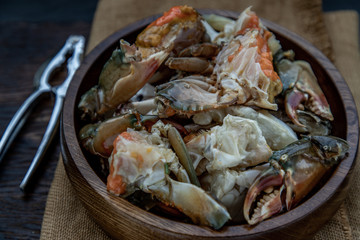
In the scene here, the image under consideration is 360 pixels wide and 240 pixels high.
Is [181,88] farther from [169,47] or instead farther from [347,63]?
[347,63]

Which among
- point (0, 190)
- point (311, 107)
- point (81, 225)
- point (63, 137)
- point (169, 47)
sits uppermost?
point (169, 47)

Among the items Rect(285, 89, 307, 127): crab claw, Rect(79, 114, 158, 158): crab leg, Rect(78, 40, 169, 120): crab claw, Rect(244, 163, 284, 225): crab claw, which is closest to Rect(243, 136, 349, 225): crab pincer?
Rect(244, 163, 284, 225): crab claw

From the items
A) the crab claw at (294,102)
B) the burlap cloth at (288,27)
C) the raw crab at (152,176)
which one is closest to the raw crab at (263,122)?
the crab claw at (294,102)

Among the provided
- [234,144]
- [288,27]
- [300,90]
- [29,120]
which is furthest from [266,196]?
[288,27]

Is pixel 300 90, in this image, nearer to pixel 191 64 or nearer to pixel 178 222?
pixel 191 64

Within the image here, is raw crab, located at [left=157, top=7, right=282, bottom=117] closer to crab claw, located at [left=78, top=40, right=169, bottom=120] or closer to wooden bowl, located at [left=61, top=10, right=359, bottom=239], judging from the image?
crab claw, located at [left=78, top=40, right=169, bottom=120]

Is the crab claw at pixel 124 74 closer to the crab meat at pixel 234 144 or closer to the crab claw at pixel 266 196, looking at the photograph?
the crab meat at pixel 234 144

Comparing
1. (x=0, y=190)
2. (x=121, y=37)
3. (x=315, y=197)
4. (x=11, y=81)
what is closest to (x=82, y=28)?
(x=11, y=81)
